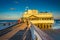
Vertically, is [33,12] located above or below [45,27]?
above

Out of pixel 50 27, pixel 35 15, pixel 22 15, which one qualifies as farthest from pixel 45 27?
pixel 22 15

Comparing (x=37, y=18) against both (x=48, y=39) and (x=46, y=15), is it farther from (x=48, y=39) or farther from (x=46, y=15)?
(x=48, y=39)

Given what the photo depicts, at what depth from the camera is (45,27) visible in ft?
123

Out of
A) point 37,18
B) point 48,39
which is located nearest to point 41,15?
point 37,18

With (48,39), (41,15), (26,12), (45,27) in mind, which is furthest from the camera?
(26,12)

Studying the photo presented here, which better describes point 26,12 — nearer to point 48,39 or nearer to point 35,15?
point 35,15

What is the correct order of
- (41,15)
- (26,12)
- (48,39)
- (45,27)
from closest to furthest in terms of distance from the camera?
1. (48,39)
2. (45,27)
3. (41,15)
4. (26,12)

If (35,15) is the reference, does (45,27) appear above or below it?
below

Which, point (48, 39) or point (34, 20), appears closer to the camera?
point (48, 39)

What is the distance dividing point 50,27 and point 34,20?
468cm

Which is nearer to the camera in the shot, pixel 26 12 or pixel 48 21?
pixel 48 21

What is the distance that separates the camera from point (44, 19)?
39469 mm

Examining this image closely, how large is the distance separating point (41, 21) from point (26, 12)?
6.41m

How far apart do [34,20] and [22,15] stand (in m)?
4.32
